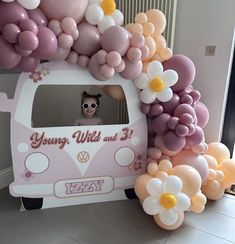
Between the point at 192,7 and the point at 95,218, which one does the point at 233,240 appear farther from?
the point at 192,7

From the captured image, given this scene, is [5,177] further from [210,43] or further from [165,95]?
[210,43]

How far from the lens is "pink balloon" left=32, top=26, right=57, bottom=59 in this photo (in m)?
1.15

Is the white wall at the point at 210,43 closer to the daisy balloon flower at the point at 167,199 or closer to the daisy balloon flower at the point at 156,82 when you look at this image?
the daisy balloon flower at the point at 156,82

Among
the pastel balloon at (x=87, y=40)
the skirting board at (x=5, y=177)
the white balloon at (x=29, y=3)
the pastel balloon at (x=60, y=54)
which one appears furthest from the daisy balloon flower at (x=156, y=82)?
the skirting board at (x=5, y=177)

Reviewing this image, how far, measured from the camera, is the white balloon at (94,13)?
130cm

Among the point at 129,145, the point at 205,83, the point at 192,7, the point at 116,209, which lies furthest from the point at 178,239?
the point at 192,7

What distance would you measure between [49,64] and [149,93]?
0.61 meters

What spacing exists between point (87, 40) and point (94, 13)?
15cm

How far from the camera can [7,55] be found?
3.69ft

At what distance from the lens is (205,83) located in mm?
1917

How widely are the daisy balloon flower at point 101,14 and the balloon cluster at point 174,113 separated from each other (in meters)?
0.36

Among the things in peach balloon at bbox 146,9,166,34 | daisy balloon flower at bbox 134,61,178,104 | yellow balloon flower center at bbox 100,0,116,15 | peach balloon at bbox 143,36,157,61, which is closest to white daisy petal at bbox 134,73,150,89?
daisy balloon flower at bbox 134,61,178,104

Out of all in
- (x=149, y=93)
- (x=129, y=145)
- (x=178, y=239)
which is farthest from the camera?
(x=129, y=145)

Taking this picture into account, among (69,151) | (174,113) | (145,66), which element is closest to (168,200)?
(174,113)
